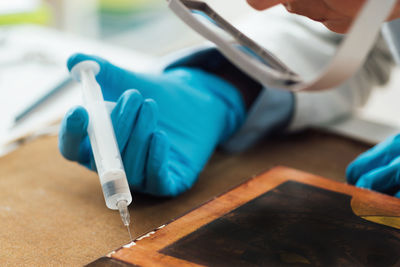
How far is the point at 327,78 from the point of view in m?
0.29

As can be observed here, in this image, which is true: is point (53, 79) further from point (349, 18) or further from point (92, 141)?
point (349, 18)

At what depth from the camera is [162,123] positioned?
1.57 feet

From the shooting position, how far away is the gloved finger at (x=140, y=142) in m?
0.40

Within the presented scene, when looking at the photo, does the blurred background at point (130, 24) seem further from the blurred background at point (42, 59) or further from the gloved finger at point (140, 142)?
the gloved finger at point (140, 142)

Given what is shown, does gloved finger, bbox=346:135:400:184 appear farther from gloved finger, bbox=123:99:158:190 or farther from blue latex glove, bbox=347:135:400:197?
gloved finger, bbox=123:99:158:190

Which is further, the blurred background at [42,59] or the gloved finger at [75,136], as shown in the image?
the blurred background at [42,59]

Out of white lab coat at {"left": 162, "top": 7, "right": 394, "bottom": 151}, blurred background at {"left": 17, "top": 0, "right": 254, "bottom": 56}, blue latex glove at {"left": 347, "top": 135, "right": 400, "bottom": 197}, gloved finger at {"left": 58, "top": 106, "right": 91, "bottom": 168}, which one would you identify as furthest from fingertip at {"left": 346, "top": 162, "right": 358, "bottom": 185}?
blurred background at {"left": 17, "top": 0, "right": 254, "bottom": 56}

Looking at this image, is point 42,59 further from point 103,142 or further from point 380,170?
point 380,170

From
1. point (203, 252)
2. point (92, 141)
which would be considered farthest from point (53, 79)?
point (203, 252)

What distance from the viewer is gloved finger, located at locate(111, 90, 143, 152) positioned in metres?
0.40

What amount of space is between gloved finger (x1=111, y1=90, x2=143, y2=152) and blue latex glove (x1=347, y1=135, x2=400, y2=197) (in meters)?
0.22

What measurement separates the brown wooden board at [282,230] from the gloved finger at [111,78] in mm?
153

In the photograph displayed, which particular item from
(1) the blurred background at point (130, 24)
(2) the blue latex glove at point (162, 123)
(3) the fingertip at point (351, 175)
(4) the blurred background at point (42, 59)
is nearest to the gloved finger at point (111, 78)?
(2) the blue latex glove at point (162, 123)

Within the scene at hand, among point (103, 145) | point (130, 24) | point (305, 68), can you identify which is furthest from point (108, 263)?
point (130, 24)
